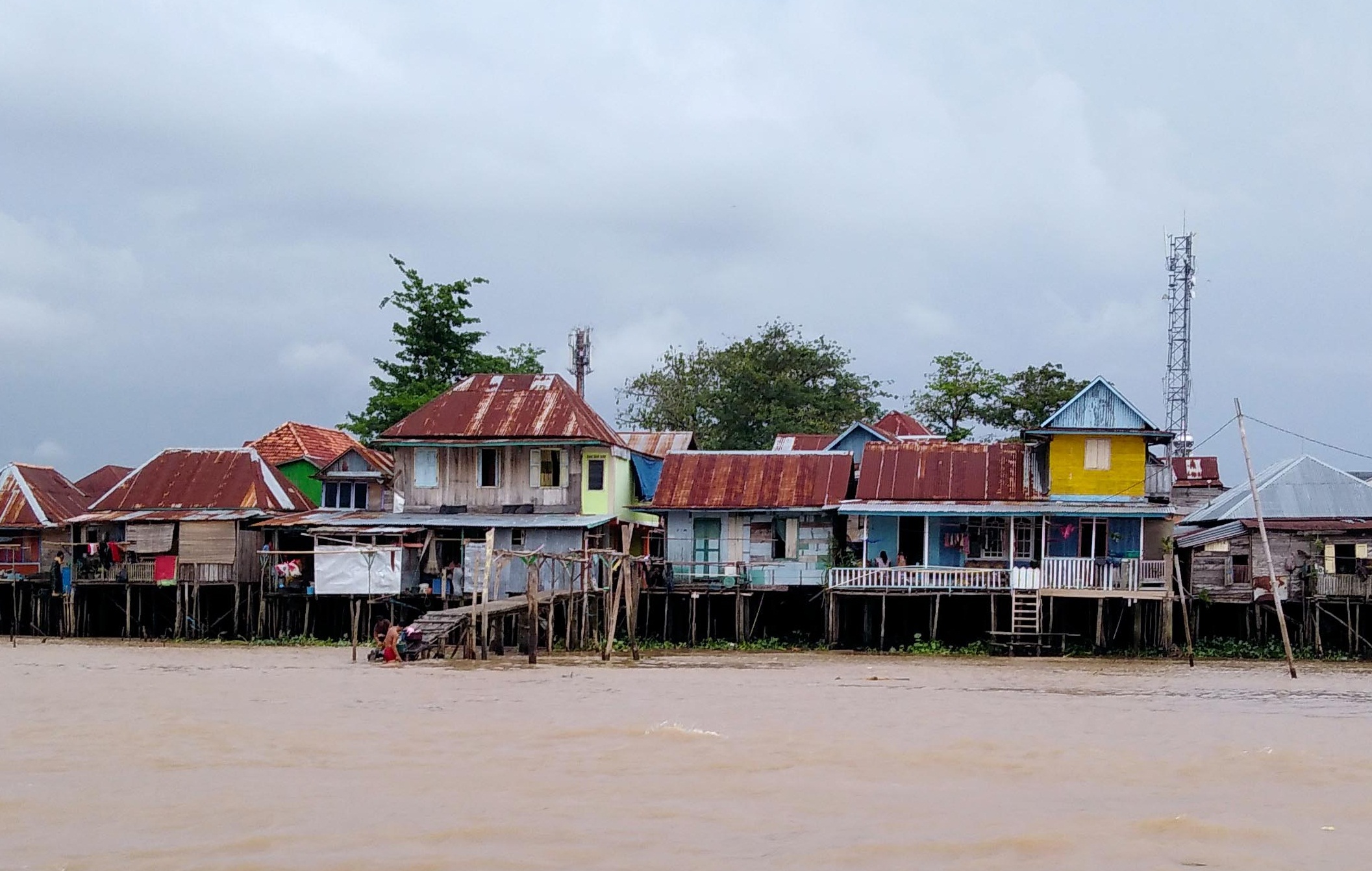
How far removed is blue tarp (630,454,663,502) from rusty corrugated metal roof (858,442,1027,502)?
6.57 metres

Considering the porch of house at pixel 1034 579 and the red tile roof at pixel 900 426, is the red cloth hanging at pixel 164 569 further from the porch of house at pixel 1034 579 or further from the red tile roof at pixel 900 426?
the red tile roof at pixel 900 426

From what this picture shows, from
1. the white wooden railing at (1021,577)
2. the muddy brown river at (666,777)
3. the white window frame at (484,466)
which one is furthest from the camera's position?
the white window frame at (484,466)

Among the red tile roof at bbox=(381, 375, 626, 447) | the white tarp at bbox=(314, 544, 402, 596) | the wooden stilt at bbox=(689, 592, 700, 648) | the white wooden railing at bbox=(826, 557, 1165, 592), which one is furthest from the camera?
the red tile roof at bbox=(381, 375, 626, 447)

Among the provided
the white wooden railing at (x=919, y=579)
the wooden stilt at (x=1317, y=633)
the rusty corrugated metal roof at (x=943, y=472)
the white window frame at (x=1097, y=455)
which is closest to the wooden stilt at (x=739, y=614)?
the white wooden railing at (x=919, y=579)

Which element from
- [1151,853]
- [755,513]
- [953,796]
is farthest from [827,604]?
[1151,853]

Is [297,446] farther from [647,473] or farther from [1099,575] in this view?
[1099,575]

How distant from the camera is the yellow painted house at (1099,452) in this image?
1310 inches

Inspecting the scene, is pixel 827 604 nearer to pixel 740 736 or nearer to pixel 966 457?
pixel 966 457

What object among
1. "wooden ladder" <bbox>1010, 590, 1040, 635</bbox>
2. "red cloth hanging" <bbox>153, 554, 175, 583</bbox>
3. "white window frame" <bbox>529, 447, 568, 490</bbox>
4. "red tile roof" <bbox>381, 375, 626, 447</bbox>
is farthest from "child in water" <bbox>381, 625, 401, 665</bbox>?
"red cloth hanging" <bbox>153, 554, 175, 583</bbox>

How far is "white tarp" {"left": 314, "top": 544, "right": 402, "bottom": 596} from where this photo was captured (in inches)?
1344

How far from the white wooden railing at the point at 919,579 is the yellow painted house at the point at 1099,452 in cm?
274

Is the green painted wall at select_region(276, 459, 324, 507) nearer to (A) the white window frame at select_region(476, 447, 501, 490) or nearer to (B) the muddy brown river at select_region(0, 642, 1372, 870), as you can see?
(A) the white window frame at select_region(476, 447, 501, 490)

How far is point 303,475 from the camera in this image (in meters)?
44.2

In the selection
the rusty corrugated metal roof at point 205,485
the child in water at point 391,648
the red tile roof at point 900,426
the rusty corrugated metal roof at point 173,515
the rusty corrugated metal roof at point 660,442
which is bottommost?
the child in water at point 391,648
